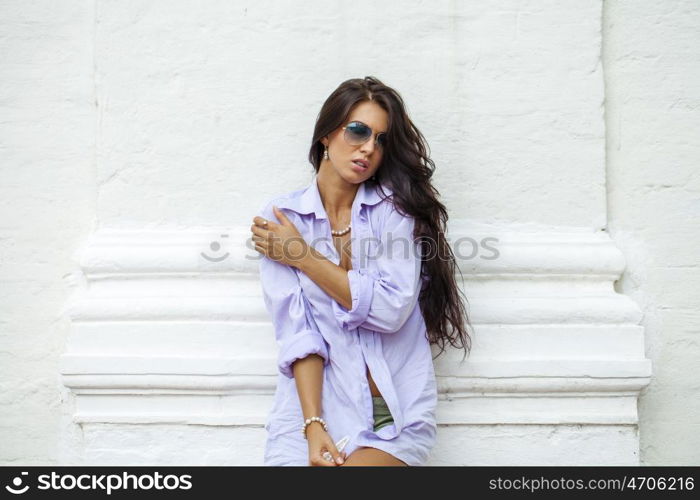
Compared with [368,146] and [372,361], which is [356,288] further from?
[368,146]

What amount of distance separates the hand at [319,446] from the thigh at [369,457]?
0.03 meters

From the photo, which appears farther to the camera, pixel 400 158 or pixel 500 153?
pixel 500 153

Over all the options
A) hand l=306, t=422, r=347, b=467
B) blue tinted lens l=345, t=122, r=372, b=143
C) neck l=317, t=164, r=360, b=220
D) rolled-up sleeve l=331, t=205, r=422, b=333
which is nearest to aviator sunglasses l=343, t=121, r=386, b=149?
blue tinted lens l=345, t=122, r=372, b=143

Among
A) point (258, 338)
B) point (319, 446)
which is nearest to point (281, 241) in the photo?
point (258, 338)

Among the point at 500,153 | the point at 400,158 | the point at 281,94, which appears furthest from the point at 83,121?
the point at 500,153

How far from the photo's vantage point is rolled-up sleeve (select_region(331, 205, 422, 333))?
9.64ft

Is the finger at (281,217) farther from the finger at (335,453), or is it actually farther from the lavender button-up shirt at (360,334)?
the finger at (335,453)

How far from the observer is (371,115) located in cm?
304

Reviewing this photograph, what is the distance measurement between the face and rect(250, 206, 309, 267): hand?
29 centimetres

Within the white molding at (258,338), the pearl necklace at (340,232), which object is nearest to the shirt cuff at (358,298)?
the pearl necklace at (340,232)

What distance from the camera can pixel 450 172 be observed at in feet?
12.0

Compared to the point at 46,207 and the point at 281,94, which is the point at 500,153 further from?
the point at 46,207
